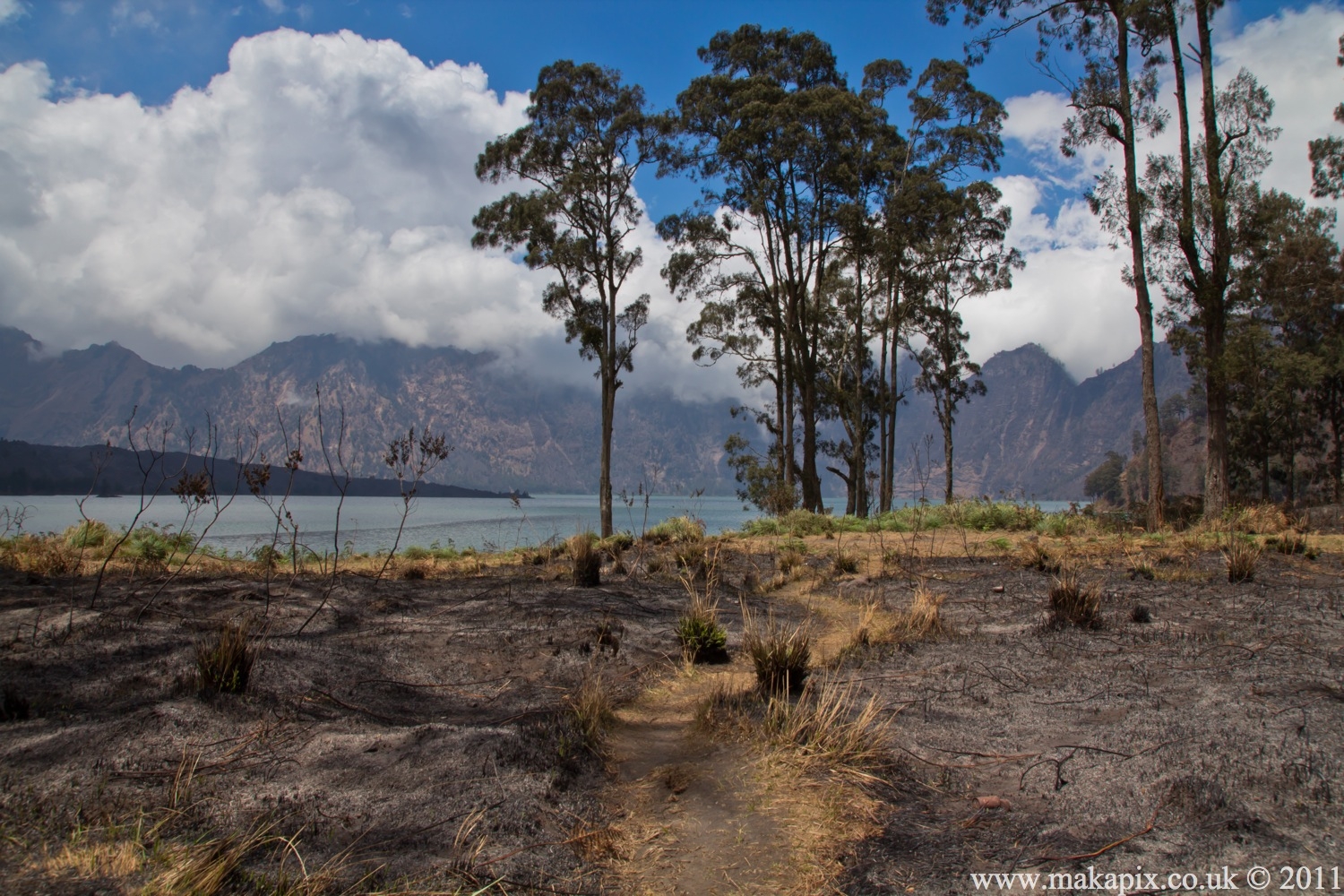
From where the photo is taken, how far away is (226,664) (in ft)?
12.6

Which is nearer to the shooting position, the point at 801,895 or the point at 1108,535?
the point at 801,895

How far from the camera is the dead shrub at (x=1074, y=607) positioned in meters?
5.63

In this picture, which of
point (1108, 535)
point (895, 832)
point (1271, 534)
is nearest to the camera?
point (895, 832)

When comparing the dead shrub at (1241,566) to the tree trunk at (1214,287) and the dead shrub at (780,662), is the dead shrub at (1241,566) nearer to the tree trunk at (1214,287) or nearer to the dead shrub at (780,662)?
the dead shrub at (780,662)

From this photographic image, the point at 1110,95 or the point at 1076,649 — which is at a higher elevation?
the point at 1110,95

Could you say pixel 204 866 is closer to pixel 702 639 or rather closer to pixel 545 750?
pixel 545 750

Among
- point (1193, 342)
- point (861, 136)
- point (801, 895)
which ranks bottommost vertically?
point (801, 895)

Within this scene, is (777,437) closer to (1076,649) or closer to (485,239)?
(485,239)

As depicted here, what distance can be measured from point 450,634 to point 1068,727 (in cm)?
446

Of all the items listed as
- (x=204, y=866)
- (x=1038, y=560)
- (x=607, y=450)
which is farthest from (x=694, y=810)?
(x=607, y=450)

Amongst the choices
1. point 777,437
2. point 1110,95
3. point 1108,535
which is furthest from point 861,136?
point 1108,535

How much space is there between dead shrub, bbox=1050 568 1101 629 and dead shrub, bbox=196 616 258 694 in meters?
5.62

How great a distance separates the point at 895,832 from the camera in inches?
110

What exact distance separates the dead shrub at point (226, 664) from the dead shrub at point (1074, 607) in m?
5.62
